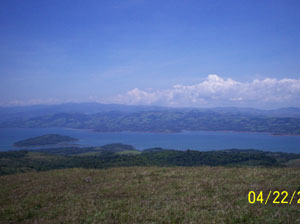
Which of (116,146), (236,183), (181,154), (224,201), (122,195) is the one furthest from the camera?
(116,146)

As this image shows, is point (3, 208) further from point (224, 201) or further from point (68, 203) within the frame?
point (224, 201)

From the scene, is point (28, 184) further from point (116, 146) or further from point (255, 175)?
point (116, 146)

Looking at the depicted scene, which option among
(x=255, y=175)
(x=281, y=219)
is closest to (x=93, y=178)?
(x=255, y=175)

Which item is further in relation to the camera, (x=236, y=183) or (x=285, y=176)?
(x=285, y=176)

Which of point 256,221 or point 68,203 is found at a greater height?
point 256,221

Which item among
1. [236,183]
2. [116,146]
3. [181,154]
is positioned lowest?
[116,146]

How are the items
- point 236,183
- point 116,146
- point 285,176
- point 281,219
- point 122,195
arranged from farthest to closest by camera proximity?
point 116,146
point 285,176
point 236,183
point 122,195
point 281,219
